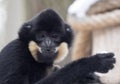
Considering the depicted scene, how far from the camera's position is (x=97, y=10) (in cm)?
195

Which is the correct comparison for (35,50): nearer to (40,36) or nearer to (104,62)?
(40,36)

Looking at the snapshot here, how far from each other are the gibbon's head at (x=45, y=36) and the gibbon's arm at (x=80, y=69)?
293mm

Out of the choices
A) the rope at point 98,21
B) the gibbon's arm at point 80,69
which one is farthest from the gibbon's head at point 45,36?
the rope at point 98,21

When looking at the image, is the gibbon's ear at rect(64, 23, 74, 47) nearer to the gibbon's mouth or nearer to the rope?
the gibbon's mouth

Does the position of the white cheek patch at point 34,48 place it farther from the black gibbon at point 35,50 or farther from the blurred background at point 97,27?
the blurred background at point 97,27

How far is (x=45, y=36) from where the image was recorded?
9.27 ft

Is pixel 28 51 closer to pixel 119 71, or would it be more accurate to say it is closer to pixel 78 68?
pixel 78 68

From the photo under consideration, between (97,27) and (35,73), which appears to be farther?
(35,73)

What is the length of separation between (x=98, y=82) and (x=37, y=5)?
5.51 ft

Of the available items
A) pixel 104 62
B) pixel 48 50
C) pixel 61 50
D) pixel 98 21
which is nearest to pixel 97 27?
pixel 98 21

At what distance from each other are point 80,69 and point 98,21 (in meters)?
0.60

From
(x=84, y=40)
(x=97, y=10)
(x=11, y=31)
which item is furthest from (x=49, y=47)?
(x=11, y=31)

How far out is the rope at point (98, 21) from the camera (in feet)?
6.25

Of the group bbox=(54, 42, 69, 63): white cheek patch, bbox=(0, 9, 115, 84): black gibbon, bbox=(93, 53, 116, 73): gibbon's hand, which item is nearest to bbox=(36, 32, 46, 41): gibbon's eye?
bbox=(0, 9, 115, 84): black gibbon
